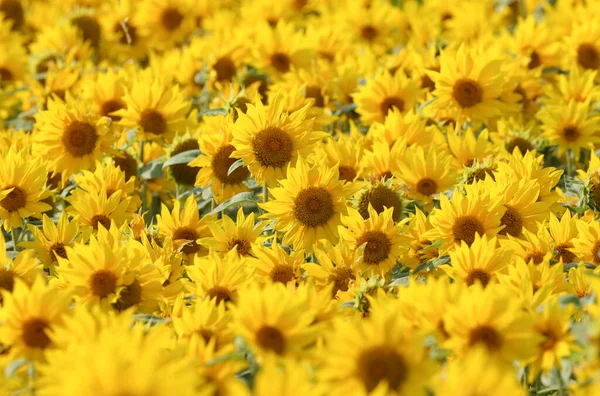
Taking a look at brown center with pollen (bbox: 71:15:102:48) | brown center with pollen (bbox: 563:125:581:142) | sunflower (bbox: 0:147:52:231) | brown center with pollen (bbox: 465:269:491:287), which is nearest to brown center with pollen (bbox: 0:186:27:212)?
sunflower (bbox: 0:147:52:231)

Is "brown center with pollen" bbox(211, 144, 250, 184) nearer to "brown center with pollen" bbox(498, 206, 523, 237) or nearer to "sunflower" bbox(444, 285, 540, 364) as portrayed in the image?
"brown center with pollen" bbox(498, 206, 523, 237)

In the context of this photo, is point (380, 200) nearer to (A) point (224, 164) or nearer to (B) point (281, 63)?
(A) point (224, 164)

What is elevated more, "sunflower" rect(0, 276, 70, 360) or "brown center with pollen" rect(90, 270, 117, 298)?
"sunflower" rect(0, 276, 70, 360)

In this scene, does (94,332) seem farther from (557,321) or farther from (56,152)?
(56,152)

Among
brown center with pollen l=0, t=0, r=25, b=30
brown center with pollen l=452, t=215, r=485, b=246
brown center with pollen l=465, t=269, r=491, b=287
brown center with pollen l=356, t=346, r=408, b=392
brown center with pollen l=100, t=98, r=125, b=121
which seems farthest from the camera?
brown center with pollen l=0, t=0, r=25, b=30

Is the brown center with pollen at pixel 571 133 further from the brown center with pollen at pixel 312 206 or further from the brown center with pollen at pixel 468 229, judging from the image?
the brown center with pollen at pixel 312 206

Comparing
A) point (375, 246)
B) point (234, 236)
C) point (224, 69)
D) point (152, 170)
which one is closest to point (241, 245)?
point (234, 236)

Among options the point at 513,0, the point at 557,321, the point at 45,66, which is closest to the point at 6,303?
the point at 557,321
